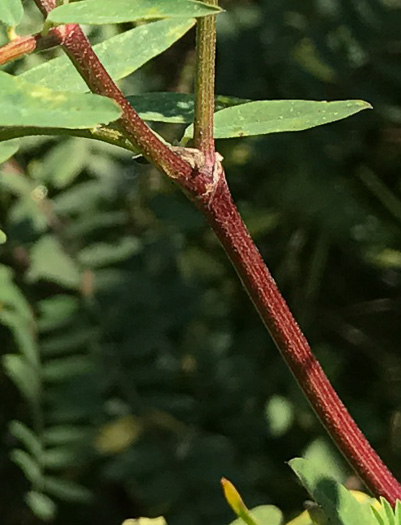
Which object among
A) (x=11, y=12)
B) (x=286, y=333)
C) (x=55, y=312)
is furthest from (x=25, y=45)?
(x=55, y=312)

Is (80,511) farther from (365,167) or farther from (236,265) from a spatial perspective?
(236,265)

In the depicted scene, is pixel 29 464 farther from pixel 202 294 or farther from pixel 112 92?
pixel 112 92

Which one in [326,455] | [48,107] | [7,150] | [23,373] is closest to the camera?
[48,107]

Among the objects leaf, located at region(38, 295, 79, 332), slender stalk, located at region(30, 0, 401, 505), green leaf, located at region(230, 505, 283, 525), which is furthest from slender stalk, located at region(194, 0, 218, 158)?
leaf, located at region(38, 295, 79, 332)

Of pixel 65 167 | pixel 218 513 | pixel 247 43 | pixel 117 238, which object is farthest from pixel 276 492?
pixel 247 43

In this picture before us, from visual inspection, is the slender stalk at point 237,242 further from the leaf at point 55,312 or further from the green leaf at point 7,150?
the leaf at point 55,312
